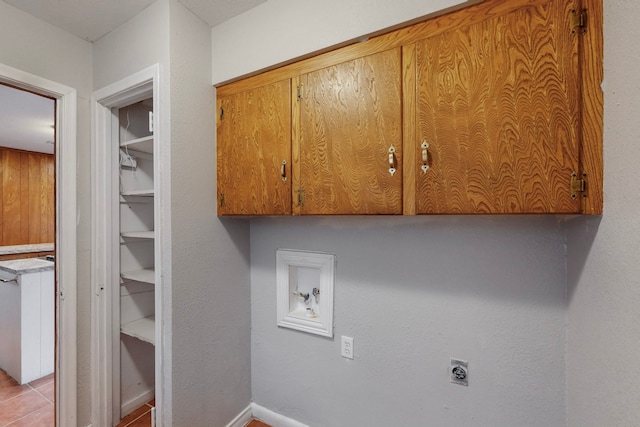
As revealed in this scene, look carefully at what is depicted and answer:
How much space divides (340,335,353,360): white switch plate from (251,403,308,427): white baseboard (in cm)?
54

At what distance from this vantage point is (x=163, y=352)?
53.0 inches

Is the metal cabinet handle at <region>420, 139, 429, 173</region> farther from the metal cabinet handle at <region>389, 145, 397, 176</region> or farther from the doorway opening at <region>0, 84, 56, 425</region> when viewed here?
the doorway opening at <region>0, 84, 56, 425</region>

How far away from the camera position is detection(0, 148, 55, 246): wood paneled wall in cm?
419

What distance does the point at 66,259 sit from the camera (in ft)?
4.94

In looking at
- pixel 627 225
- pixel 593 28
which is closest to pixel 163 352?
pixel 627 225

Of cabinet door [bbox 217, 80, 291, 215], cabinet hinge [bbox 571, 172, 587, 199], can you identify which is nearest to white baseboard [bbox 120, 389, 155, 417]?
cabinet door [bbox 217, 80, 291, 215]

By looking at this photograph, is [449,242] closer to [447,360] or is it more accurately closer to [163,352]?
[447,360]

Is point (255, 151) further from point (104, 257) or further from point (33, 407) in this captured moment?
point (33, 407)

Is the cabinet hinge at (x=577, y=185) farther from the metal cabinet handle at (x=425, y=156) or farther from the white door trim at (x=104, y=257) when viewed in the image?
the white door trim at (x=104, y=257)

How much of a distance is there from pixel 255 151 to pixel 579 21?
1283 millimetres

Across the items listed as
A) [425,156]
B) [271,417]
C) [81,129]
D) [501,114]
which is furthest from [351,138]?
[271,417]

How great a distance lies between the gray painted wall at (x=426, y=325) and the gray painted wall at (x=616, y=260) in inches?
7.8

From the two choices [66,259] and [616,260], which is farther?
[66,259]

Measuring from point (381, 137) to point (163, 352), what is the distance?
1457 millimetres
